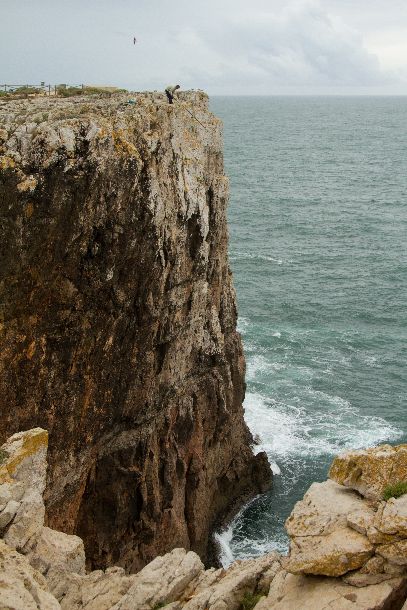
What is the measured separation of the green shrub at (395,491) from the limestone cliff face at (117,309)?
17.2 meters

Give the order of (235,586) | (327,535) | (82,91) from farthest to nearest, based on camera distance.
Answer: (82,91) < (235,586) < (327,535)

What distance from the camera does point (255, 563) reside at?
23.4 metres

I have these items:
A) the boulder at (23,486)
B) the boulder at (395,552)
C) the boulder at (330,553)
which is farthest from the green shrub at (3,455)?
the boulder at (395,552)

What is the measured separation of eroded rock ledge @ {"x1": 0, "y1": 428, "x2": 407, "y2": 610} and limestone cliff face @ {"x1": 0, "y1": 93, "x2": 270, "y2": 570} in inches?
259

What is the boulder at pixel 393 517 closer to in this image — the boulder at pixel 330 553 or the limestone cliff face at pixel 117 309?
the boulder at pixel 330 553

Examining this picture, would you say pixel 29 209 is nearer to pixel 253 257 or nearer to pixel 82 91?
pixel 82 91

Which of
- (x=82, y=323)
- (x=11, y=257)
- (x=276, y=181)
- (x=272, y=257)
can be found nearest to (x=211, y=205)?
(x=82, y=323)

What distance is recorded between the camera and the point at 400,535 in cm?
1873

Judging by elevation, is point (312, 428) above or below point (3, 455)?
below

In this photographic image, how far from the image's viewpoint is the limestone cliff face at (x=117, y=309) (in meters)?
29.8

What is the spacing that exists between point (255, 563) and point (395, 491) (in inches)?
240

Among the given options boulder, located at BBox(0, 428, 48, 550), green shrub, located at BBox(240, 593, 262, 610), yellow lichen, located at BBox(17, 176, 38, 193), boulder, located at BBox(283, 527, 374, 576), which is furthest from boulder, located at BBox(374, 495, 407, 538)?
yellow lichen, located at BBox(17, 176, 38, 193)

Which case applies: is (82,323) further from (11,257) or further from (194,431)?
(194,431)

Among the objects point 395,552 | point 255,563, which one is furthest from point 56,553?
point 395,552
